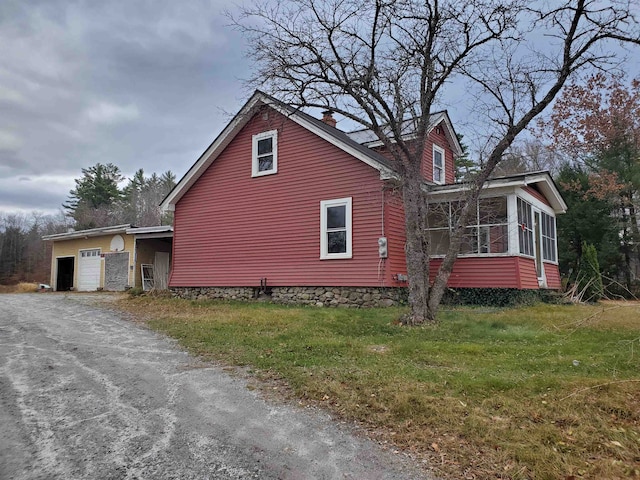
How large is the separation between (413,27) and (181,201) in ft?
32.4

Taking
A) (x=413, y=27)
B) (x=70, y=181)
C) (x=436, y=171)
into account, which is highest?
(x=70, y=181)

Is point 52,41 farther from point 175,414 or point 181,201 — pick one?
point 175,414

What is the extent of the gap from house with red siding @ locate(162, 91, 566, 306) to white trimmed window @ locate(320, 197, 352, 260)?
29 millimetres

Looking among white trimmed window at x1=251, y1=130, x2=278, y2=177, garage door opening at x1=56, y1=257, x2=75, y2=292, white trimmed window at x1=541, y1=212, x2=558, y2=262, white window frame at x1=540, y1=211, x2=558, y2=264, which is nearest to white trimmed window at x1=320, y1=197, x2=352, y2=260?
white trimmed window at x1=251, y1=130, x2=278, y2=177

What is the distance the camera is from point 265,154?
1364 centimetres

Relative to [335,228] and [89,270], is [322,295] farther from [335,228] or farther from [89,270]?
[89,270]

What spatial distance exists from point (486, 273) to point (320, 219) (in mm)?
4796

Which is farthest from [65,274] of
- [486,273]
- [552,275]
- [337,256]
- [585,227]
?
[585,227]

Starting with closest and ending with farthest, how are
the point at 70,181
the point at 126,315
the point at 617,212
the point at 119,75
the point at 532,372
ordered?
the point at 532,372 → the point at 126,315 → the point at 119,75 → the point at 617,212 → the point at 70,181

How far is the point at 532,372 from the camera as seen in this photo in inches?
189

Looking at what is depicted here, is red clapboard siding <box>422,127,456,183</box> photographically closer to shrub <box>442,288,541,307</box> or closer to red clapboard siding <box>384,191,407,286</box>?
red clapboard siding <box>384,191,407,286</box>

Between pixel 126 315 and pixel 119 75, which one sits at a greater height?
pixel 119 75

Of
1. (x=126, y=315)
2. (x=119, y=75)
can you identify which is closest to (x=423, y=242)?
(x=126, y=315)

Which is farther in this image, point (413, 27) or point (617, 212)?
point (617, 212)
